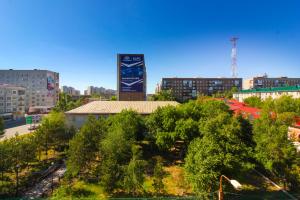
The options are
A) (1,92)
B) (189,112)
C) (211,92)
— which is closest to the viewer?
(189,112)

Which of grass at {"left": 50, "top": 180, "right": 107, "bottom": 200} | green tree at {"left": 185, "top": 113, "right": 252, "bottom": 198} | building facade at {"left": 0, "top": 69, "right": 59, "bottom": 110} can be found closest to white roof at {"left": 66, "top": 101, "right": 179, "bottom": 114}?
grass at {"left": 50, "top": 180, "right": 107, "bottom": 200}

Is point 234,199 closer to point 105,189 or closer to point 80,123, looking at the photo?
point 105,189

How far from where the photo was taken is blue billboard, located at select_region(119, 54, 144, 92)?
199 ft

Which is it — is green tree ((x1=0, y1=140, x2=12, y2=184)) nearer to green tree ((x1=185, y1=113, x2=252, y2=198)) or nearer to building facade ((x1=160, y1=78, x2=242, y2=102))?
green tree ((x1=185, y1=113, x2=252, y2=198))

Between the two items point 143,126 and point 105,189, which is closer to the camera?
point 105,189

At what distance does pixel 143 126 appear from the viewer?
29141 mm

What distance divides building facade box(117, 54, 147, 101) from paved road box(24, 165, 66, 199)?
38.3m

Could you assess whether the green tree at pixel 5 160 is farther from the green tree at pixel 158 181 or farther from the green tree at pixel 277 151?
the green tree at pixel 277 151

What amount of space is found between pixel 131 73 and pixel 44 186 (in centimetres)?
4479

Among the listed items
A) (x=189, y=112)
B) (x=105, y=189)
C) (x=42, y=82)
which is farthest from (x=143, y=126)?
(x=42, y=82)

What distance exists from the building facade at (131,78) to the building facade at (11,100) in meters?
42.7

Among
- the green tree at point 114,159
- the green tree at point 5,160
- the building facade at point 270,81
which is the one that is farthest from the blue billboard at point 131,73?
the building facade at point 270,81

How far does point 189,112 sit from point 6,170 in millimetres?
23654

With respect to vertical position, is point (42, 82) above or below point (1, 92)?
above
